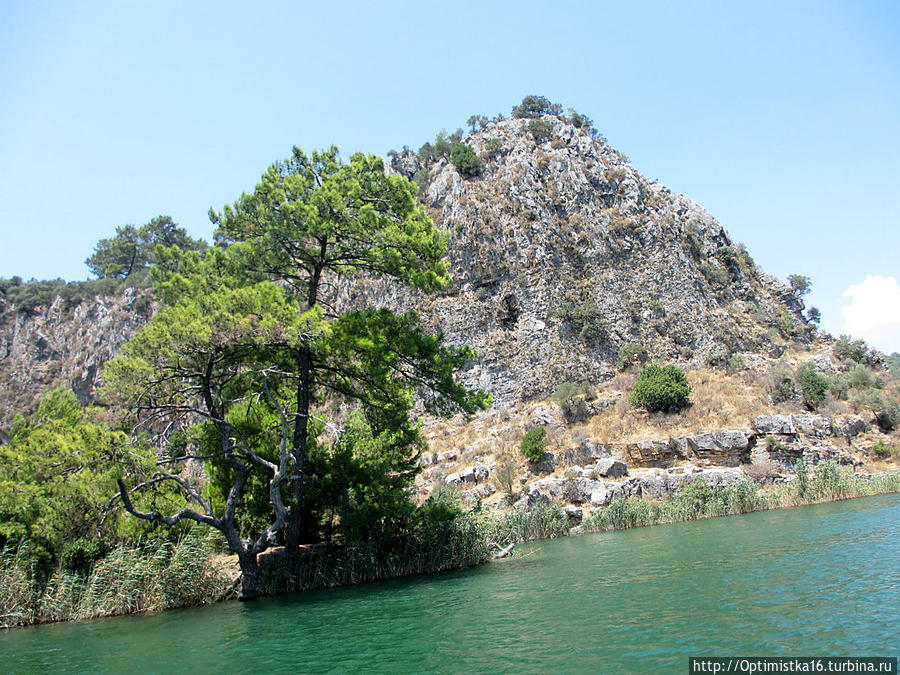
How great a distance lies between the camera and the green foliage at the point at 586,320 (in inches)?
1563

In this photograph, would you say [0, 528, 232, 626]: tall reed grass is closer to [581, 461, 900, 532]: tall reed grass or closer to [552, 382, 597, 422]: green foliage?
[581, 461, 900, 532]: tall reed grass

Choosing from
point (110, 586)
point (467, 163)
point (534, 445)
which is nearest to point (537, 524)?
point (534, 445)

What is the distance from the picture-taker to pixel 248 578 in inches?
533

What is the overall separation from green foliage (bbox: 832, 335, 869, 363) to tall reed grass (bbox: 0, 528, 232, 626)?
44.4 metres

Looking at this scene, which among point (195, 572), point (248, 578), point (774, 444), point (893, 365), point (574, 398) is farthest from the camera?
Result: point (893, 365)

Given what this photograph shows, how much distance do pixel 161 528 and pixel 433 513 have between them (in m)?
7.75

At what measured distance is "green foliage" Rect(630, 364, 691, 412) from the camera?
31.0 m

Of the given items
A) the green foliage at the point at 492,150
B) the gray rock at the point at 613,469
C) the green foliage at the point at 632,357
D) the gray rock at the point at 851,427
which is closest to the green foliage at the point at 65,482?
the gray rock at the point at 613,469

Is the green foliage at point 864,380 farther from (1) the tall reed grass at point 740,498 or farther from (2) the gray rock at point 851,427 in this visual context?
(1) the tall reed grass at point 740,498

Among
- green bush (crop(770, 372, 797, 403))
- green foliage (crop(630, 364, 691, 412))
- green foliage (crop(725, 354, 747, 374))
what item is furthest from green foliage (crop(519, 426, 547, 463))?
green foliage (crop(725, 354, 747, 374))

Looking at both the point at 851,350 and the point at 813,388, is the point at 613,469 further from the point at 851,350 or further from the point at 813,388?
the point at 851,350

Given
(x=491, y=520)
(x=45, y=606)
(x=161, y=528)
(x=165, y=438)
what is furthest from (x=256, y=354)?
(x=491, y=520)

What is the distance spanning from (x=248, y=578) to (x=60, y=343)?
58725mm

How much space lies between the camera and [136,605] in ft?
43.5
